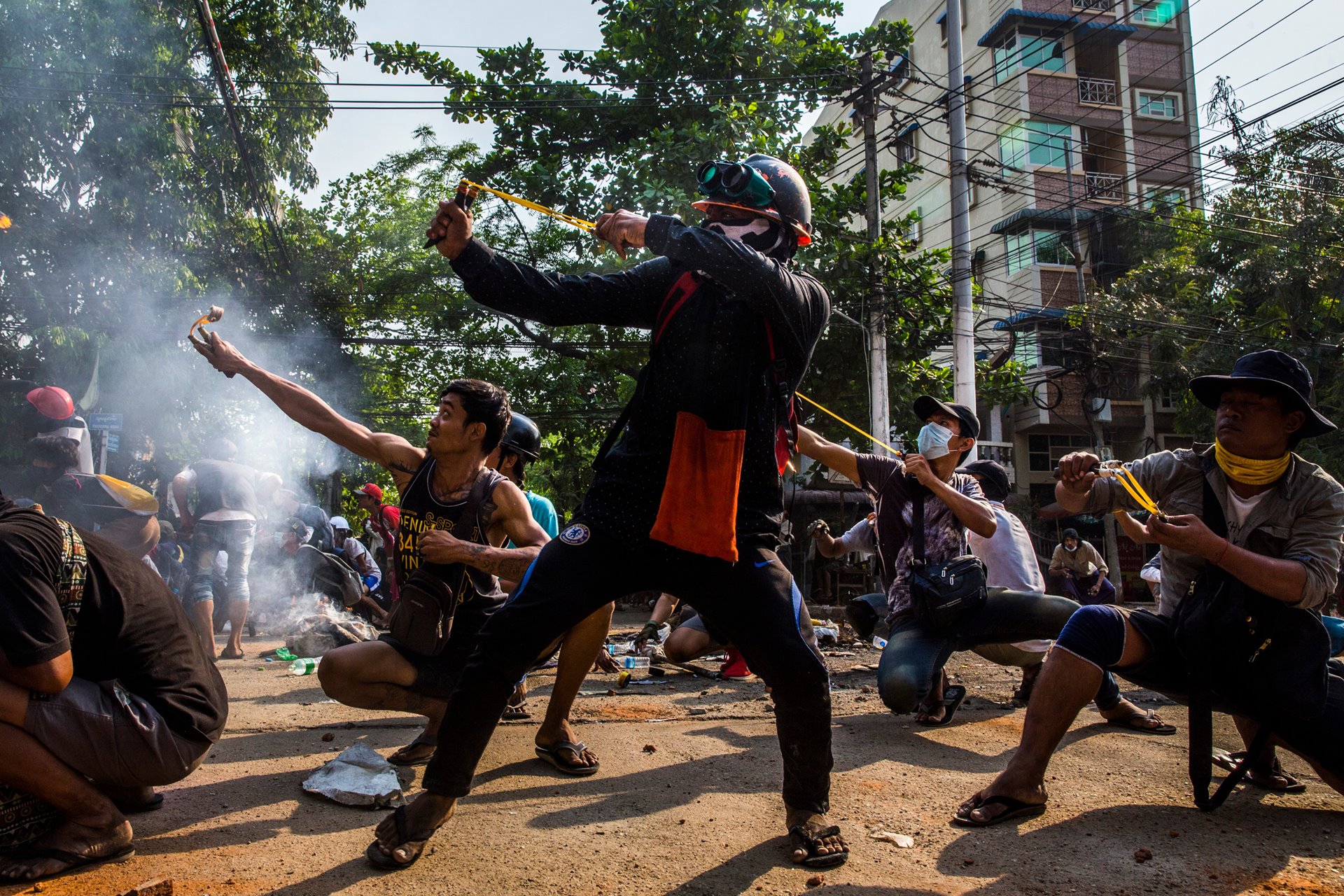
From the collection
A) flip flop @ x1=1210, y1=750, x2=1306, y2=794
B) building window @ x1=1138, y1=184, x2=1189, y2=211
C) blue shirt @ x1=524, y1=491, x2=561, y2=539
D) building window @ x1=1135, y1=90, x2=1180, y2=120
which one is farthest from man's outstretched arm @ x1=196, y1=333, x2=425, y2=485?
building window @ x1=1135, y1=90, x2=1180, y2=120

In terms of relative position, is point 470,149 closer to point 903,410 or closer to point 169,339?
point 169,339

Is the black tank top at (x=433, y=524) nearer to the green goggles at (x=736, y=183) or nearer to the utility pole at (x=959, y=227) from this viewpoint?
the green goggles at (x=736, y=183)

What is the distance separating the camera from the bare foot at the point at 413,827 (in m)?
2.62

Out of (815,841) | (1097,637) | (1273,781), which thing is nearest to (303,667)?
(815,841)

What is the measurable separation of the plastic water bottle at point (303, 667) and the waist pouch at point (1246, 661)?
5.86m

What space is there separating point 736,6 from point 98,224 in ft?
36.5

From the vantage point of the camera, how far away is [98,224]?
14.8 metres

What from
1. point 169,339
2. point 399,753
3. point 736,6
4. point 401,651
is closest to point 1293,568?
point 401,651

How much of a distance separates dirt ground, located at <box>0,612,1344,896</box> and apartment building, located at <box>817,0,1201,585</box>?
21.1m

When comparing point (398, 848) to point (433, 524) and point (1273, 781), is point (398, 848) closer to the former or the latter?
point (433, 524)

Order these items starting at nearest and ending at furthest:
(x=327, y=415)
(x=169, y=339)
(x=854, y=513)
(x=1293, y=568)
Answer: (x=1293, y=568)
(x=327, y=415)
(x=169, y=339)
(x=854, y=513)

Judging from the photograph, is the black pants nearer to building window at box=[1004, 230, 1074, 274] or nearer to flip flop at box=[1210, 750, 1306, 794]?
flip flop at box=[1210, 750, 1306, 794]

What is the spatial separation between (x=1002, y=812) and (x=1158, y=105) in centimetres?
3300

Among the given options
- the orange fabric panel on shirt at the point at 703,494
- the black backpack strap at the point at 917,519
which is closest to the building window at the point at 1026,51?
the black backpack strap at the point at 917,519
